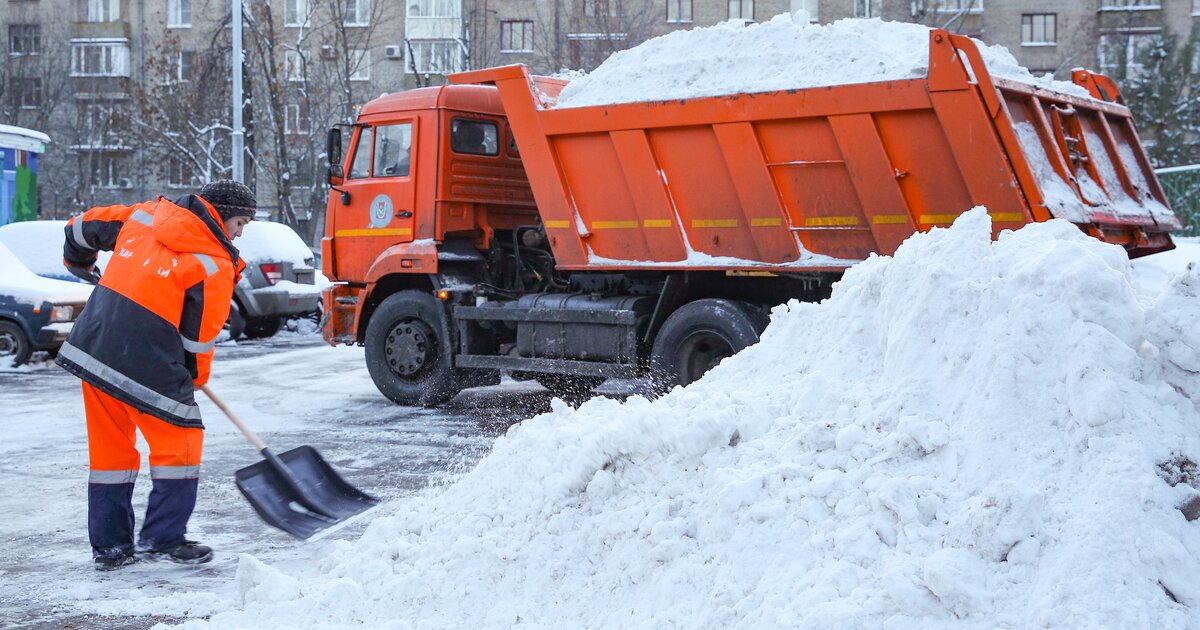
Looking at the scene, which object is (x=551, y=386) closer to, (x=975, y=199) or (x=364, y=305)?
(x=364, y=305)

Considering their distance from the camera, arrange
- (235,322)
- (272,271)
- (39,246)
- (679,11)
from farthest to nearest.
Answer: (679,11), (235,322), (272,271), (39,246)

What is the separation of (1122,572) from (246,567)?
282cm

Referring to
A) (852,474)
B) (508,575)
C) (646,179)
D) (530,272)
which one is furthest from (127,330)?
(530,272)

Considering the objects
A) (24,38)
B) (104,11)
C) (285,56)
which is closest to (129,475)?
(285,56)

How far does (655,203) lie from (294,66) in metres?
30.5

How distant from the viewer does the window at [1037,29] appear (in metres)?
40.8

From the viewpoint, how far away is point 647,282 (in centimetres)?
909

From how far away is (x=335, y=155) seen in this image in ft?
34.1

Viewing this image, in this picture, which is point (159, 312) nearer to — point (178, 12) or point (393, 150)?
point (393, 150)

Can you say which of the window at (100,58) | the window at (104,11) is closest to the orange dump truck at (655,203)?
the window at (100,58)

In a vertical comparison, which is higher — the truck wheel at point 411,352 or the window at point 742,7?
the window at point 742,7

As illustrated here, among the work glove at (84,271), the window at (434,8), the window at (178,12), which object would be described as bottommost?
the work glove at (84,271)

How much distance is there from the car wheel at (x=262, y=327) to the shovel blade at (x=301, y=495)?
11004 mm

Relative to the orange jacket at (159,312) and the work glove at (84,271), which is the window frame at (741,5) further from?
the orange jacket at (159,312)
